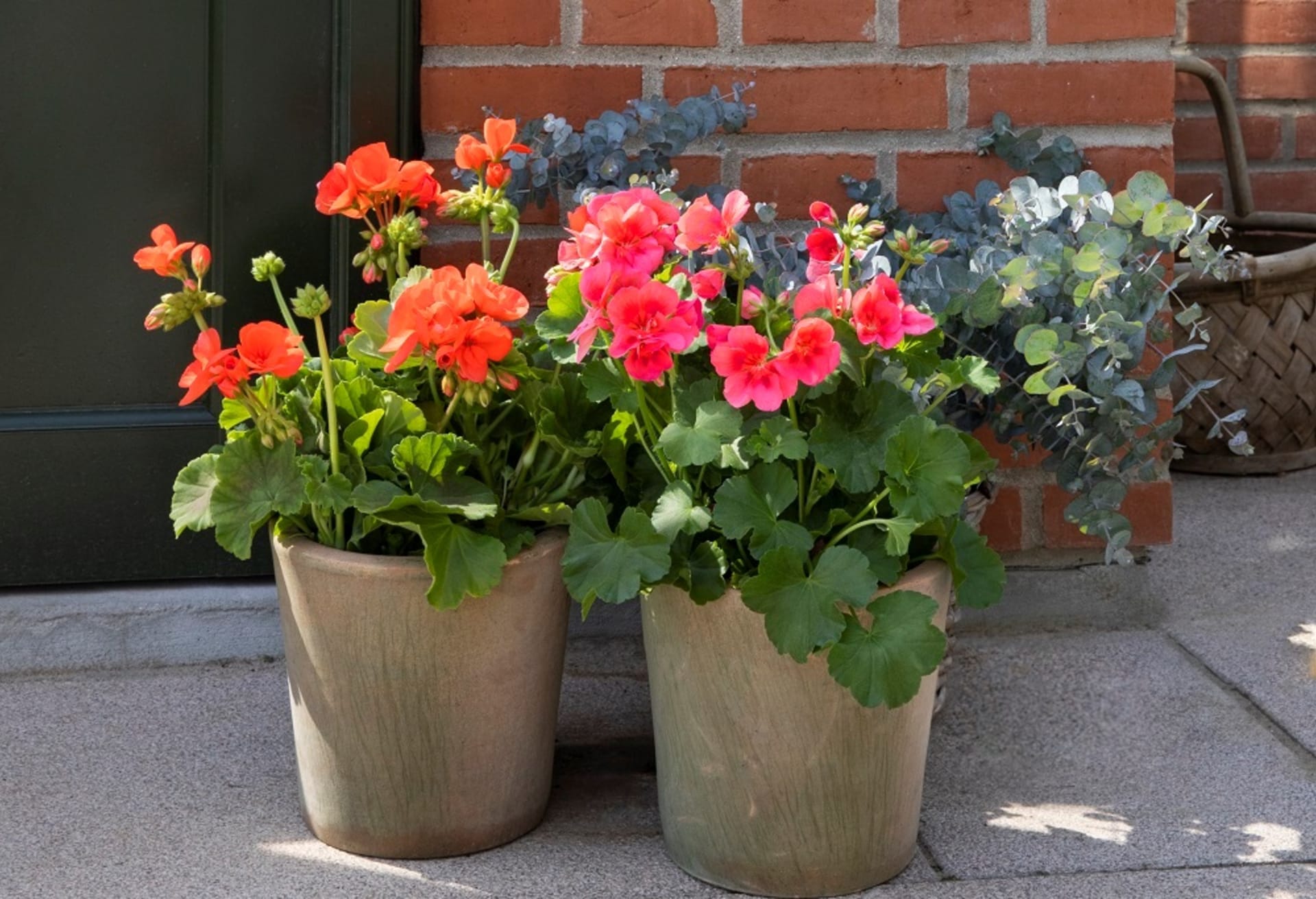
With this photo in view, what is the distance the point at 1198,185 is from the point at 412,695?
2.18 metres

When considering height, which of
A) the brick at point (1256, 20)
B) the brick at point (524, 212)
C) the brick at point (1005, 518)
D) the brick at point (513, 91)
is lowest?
the brick at point (1005, 518)

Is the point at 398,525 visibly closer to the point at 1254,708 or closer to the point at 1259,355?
the point at 1254,708

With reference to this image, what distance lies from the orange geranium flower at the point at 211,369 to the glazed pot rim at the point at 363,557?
0.57 ft

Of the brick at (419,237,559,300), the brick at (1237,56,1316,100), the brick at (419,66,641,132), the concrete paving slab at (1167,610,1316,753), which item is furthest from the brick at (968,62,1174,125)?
the brick at (1237,56,1316,100)

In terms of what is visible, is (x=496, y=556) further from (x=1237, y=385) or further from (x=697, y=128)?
(x=1237, y=385)

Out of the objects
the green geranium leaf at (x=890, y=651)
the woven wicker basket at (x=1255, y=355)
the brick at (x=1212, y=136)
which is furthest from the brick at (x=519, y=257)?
the brick at (x=1212, y=136)

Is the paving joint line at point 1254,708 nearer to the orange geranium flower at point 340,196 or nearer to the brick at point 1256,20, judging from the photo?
the orange geranium flower at point 340,196

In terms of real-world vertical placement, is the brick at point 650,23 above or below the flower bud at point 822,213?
above

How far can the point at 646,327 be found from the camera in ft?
4.18

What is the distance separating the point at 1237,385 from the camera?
2658 millimetres

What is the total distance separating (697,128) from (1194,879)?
0.95m

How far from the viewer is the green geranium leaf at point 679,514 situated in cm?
132

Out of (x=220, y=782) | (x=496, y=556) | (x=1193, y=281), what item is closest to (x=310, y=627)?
(x=496, y=556)

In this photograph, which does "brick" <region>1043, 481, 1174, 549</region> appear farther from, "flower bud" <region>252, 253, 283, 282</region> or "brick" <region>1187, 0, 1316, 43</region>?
"brick" <region>1187, 0, 1316, 43</region>
